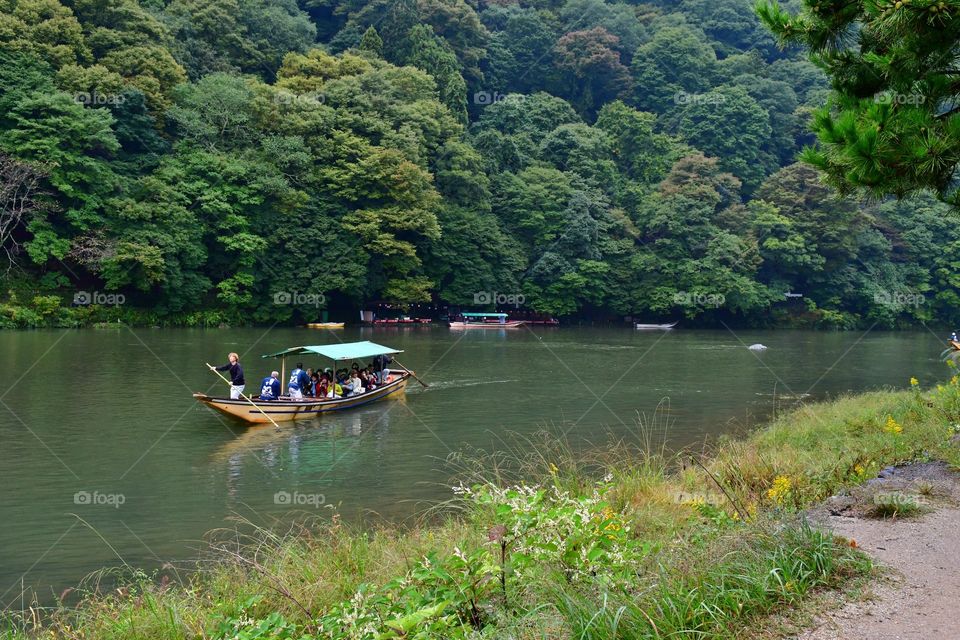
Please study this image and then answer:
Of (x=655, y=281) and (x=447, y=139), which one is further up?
(x=447, y=139)

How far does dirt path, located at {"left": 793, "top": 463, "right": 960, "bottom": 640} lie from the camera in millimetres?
3826

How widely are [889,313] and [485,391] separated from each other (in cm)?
5191

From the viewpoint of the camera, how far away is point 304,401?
18.3 meters

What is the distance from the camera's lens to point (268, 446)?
15398 millimetres

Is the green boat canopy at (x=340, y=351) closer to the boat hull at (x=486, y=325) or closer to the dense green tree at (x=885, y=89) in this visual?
the dense green tree at (x=885, y=89)

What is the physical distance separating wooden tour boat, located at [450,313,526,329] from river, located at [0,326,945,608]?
13505mm

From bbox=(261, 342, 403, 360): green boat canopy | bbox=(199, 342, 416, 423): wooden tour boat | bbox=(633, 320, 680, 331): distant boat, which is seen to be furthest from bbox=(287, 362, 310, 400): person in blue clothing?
bbox=(633, 320, 680, 331): distant boat

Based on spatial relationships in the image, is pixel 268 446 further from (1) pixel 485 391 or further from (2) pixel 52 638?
(2) pixel 52 638

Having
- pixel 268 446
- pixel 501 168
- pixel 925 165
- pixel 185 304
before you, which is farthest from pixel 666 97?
pixel 925 165

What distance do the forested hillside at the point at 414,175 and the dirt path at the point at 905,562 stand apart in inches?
1433

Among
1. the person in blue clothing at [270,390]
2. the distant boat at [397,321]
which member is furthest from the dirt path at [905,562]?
the distant boat at [397,321]

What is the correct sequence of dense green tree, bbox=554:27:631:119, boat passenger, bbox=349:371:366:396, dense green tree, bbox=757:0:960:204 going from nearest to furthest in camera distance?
dense green tree, bbox=757:0:960:204
boat passenger, bbox=349:371:366:396
dense green tree, bbox=554:27:631:119

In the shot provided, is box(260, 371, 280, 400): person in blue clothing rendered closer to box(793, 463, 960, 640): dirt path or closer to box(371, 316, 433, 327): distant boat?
box(793, 463, 960, 640): dirt path

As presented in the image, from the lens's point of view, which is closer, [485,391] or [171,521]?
[171,521]
